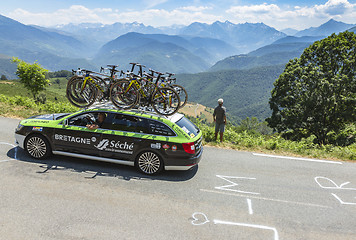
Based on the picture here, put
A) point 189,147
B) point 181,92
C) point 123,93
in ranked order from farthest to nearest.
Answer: point 181,92, point 123,93, point 189,147

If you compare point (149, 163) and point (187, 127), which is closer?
point (149, 163)

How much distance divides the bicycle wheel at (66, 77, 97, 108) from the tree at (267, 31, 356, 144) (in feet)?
58.5

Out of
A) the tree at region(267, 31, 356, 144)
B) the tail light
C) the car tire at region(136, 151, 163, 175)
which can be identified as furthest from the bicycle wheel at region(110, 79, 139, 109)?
the tree at region(267, 31, 356, 144)

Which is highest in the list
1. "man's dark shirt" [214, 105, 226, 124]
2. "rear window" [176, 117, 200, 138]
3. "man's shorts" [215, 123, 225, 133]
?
"man's dark shirt" [214, 105, 226, 124]

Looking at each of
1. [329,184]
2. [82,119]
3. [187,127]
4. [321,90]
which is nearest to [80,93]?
[82,119]

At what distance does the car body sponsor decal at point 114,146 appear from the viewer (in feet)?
21.7

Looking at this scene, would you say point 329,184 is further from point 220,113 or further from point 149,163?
point 149,163

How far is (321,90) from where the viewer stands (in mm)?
18766

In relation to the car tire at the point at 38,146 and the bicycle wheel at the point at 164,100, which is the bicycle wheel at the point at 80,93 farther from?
the bicycle wheel at the point at 164,100

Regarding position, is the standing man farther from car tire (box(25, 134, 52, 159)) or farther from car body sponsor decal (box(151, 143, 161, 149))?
car tire (box(25, 134, 52, 159))

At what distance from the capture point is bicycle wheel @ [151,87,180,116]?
748 cm

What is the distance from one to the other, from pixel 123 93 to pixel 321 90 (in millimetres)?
17515

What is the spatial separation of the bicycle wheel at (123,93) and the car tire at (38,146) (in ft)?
7.96

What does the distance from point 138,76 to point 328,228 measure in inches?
251
